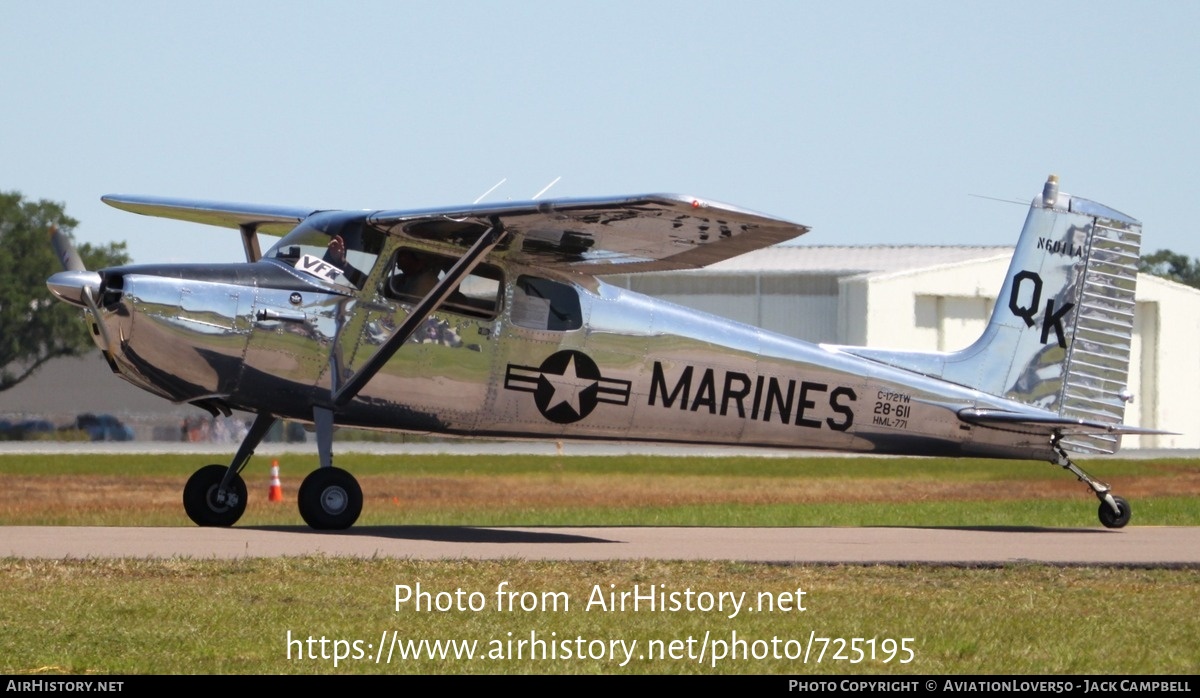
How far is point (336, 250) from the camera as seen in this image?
530 inches

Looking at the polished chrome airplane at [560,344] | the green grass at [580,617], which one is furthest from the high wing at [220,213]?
the green grass at [580,617]

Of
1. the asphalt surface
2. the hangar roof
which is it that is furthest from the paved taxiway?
the hangar roof

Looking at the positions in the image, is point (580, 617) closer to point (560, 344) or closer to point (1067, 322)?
point (560, 344)

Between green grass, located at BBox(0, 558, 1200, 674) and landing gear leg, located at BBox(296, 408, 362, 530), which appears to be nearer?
green grass, located at BBox(0, 558, 1200, 674)

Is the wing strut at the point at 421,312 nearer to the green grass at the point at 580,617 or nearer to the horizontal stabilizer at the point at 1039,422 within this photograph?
the green grass at the point at 580,617

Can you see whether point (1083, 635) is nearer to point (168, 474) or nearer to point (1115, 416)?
point (1115, 416)

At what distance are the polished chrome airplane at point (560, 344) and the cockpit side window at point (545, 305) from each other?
0.8 inches

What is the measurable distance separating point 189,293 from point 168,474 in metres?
23.3

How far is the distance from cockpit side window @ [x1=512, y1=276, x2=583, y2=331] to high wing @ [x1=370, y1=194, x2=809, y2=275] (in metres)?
0.20

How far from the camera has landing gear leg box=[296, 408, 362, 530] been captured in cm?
1352

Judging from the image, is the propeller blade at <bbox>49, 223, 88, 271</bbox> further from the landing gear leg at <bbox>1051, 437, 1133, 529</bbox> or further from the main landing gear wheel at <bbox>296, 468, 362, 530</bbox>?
the landing gear leg at <bbox>1051, 437, 1133, 529</bbox>

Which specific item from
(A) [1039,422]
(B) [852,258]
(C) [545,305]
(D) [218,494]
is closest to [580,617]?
(C) [545,305]

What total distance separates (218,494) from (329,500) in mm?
1294

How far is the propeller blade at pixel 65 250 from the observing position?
13.4 meters
